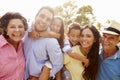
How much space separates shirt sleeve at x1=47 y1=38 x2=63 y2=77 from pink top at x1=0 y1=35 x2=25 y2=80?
0.47m

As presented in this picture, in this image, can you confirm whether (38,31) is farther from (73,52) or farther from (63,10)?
(63,10)

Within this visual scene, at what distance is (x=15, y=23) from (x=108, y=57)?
166 cm

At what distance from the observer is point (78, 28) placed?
18.8 feet

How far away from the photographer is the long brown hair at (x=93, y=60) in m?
5.11

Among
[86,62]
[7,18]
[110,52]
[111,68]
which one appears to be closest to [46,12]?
[7,18]

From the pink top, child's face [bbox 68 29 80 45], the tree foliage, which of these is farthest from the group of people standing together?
the tree foliage

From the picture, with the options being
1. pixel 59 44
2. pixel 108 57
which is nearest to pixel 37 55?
pixel 59 44

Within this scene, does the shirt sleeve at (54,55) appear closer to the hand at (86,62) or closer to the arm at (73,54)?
the arm at (73,54)

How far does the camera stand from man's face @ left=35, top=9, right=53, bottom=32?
4761 millimetres

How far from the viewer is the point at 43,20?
4.75 metres

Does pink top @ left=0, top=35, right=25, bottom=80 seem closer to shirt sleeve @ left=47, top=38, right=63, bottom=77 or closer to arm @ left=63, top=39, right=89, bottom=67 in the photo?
shirt sleeve @ left=47, top=38, right=63, bottom=77

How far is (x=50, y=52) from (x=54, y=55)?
0.27 feet

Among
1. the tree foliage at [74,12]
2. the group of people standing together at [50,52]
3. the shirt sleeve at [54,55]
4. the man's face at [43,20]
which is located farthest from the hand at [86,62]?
the tree foliage at [74,12]

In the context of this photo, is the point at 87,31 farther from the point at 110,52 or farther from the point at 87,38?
the point at 110,52
